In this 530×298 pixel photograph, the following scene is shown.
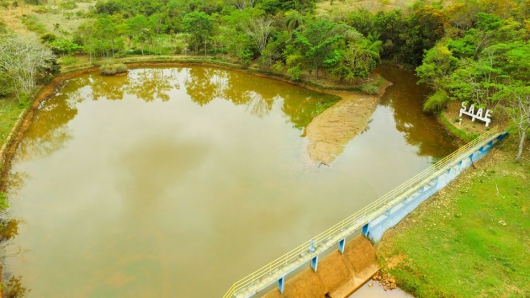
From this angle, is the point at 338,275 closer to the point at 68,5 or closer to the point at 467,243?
the point at 467,243

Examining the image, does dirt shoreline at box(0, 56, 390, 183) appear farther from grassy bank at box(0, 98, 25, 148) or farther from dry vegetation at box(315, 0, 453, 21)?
dry vegetation at box(315, 0, 453, 21)

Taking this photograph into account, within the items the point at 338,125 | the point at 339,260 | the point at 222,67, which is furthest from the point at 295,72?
the point at 339,260

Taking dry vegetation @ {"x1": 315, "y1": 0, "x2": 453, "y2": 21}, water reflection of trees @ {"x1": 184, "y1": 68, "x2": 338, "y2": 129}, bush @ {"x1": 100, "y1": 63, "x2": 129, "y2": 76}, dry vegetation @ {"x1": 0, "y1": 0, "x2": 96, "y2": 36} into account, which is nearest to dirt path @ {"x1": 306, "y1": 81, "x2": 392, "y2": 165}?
water reflection of trees @ {"x1": 184, "y1": 68, "x2": 338, "y2": 129}

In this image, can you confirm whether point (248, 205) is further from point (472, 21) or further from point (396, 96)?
point (472, 21)

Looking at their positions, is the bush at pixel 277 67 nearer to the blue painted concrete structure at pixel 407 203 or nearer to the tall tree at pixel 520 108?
the tall tree at pixel 520 108

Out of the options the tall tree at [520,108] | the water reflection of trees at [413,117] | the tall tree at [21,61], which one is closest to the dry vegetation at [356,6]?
the water reflection of trees at [413,117]
